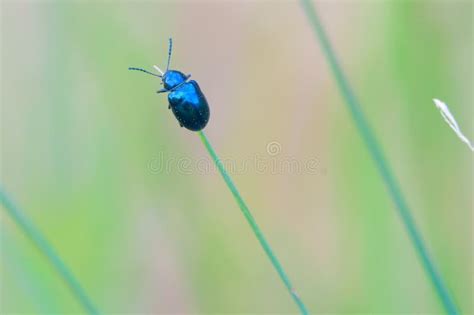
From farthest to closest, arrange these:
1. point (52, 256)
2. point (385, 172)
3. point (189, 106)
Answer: point (189, 106), point (52, 256), point (385, 172)

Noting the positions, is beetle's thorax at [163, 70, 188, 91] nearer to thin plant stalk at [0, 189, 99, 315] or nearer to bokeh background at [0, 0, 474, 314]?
bokeh background at [0, 0, 474, 314]

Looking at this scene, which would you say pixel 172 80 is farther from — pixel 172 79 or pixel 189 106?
pixel 189 106

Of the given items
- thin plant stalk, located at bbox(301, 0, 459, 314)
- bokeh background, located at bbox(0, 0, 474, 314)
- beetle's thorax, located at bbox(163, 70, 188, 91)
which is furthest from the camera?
beetle's thorax, located at bbox(163, 70, 188, 91)

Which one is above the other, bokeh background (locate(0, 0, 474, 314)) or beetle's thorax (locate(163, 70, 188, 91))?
beetle's thorax (locate(163, 70, 188, 91))

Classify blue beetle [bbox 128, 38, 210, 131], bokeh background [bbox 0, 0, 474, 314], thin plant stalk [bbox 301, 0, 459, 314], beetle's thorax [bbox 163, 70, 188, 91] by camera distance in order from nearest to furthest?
thin plant stalk [bbox 301, 0, 459, 314]
blue beetle [bbox 128, 38, 210, 131]
bokeh background [bbox 0, 0, 474, 314]
beetle's thorax [bbox 163, 70, 188, 91]

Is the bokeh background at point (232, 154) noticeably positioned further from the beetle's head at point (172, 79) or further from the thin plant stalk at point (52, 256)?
the thin plant stalk at point (52, 256)

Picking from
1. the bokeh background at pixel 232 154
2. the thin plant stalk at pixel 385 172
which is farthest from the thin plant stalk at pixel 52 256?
the thin plant stalk at pixel 385 172

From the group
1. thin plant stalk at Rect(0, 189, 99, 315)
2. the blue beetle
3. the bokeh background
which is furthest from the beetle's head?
thin plant stalk at Rect(0, 189, 99, 315)

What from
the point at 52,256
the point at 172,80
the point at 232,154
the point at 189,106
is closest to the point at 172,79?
the point at 172,80

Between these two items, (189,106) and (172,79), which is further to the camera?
(172,79)
